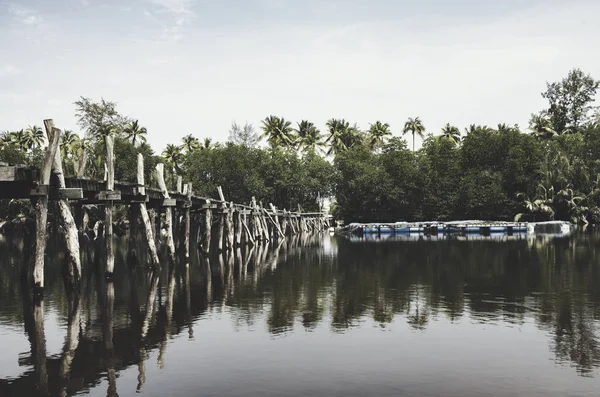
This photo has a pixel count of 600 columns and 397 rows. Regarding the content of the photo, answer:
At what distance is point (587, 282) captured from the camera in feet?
67.3

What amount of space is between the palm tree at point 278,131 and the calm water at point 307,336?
76602mm

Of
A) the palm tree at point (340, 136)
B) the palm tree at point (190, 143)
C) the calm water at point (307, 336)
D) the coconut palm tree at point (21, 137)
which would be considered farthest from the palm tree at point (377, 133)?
the calm water at point (307, 336)

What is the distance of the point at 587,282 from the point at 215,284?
1342 cm

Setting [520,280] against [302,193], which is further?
[302,193]

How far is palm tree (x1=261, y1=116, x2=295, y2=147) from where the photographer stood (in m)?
99.1

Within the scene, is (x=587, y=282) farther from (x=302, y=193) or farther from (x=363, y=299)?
(x=302, y=193)

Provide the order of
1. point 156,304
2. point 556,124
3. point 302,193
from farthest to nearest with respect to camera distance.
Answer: point 556,124, point 302,193, point 156,304

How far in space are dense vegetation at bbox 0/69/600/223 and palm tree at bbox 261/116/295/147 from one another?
6.84 metres

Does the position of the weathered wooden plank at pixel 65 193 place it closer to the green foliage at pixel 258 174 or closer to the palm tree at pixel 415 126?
the green foliage at pixel 258 174

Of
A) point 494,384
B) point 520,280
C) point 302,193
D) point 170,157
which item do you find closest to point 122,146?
point 302,193

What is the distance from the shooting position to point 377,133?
345 ft

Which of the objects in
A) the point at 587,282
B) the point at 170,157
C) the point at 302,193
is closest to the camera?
the point at 587,282

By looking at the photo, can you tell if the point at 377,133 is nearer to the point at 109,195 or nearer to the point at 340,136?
the point at 340,136

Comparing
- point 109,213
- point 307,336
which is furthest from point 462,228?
point 307,336
